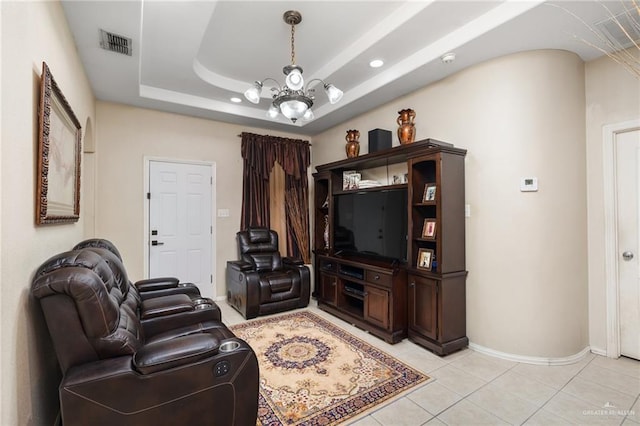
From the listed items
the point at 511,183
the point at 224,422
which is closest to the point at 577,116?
the point at 511,183

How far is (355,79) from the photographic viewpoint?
3.56 m

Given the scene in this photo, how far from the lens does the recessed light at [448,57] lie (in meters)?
2.72

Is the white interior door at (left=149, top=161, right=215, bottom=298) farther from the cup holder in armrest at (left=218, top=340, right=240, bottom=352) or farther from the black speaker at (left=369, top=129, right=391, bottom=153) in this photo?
the cup holder in armrest at (left=218, top=340, right=240, bottom=352)

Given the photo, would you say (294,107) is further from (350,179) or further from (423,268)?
(423,268)

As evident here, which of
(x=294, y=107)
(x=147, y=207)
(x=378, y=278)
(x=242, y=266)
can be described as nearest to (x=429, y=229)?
(x=378, y=278)

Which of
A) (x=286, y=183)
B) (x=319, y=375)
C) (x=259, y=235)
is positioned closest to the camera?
(x=319, y=375)

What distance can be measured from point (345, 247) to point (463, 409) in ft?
7.66

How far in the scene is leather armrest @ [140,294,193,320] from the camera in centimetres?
231

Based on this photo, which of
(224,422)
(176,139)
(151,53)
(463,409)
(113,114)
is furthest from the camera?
(176,139)

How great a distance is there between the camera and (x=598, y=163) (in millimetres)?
2758

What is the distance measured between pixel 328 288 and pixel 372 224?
42.2 inches

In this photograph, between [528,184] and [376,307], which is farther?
[376,307]

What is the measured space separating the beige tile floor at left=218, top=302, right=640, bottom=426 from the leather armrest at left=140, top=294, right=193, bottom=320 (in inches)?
60.8

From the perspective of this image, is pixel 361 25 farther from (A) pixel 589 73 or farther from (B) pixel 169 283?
(B) pixel 169 283
